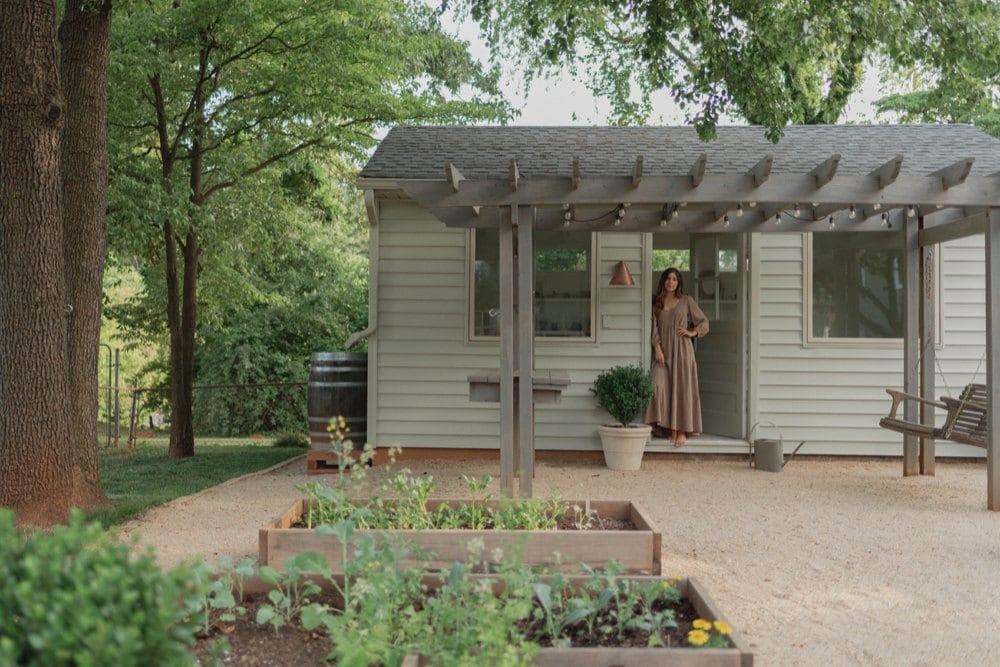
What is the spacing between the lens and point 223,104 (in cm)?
1073

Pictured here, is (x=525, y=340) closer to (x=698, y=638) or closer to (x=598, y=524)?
(x=598, y=524)

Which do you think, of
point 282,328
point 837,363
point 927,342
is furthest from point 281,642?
point 282,328

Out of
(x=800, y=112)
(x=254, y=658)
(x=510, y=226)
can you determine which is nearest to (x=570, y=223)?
(x=510, y=226)

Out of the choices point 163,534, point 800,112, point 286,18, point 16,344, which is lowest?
point 163,534

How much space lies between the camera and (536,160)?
9383 mm

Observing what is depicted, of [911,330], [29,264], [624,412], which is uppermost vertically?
[29,264]

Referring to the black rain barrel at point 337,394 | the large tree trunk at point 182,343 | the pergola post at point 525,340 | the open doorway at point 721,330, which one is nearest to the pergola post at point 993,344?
the open doorway at point 721,330

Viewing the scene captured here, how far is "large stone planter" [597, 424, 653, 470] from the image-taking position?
8531 mm

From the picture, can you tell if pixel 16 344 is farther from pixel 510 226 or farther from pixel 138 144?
pixel 138 144

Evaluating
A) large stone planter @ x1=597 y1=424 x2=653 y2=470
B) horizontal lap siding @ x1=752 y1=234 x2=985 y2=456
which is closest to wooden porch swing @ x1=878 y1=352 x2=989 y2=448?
horizontal lap siding @ x1=752 y1=234 x2=985 y2=456

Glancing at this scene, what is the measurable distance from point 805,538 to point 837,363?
4.00 meters

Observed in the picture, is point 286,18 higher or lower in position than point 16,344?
higher

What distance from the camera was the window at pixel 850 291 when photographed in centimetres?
912

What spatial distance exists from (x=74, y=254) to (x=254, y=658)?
4.60m
